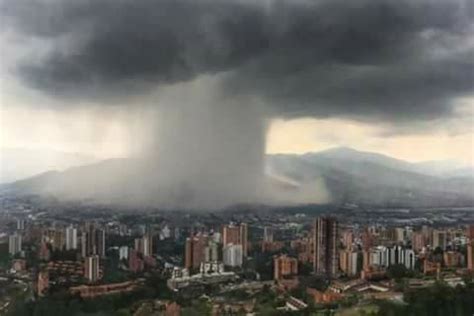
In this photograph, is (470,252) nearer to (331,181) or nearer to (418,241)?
(418,241)

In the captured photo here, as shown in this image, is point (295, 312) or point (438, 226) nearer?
point (295, 312)

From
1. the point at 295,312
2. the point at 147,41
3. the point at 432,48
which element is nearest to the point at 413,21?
the point at 432,48

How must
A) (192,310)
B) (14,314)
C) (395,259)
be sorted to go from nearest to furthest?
(14,314)
(192,310)
(395,259)

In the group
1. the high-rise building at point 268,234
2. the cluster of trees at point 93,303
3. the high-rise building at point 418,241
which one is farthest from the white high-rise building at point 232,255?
the high-rise building at point 418,241

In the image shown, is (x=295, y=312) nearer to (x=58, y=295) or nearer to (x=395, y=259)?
(x=395, y=259)

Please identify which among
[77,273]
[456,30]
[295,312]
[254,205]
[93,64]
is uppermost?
[456,30]

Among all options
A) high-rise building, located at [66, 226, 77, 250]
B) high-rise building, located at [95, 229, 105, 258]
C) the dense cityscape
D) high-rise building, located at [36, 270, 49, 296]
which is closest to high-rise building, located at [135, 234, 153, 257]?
the dense cityscape

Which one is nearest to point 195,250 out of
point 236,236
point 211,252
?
point 211,252
